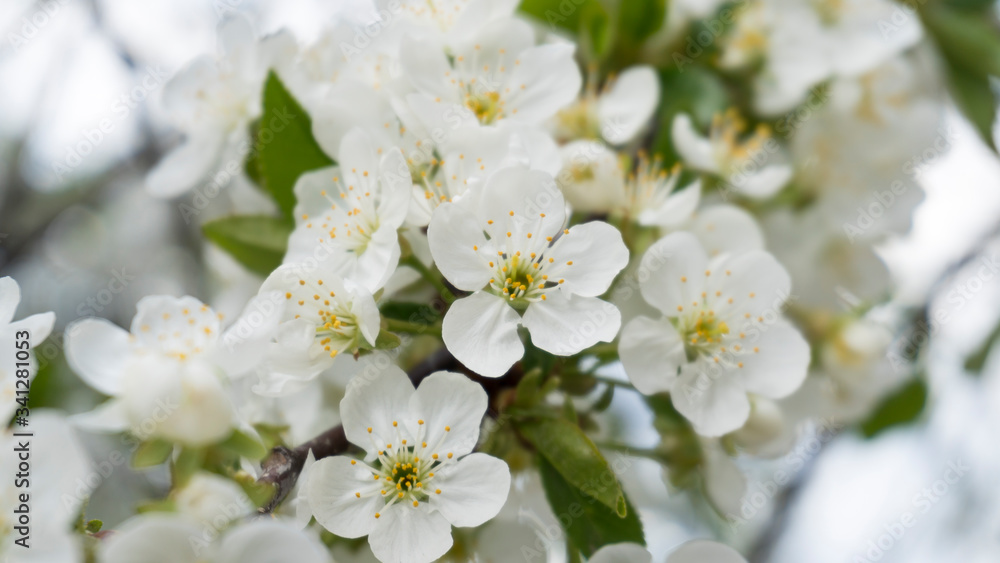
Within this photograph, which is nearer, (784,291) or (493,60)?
(784,291)

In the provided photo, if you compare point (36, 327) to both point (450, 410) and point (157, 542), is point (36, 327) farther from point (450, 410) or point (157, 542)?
point (450, 410)

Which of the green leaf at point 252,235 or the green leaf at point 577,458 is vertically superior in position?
the green leaf at point 252,235

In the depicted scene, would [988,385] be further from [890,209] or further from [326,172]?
[326,172]

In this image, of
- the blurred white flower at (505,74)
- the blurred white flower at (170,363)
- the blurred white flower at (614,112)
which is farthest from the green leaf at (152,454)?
the blurred white flower at (614,112)

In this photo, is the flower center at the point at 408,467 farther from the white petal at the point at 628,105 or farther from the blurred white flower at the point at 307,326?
the white petal at the point at 628,105

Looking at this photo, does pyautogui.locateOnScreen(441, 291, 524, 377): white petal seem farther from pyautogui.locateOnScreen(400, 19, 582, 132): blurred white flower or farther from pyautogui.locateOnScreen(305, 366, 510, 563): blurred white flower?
pyautogui.locateOnScreen(400, 19, 582, 132): blurred white flower

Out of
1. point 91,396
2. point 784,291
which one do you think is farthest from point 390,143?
point 91,396

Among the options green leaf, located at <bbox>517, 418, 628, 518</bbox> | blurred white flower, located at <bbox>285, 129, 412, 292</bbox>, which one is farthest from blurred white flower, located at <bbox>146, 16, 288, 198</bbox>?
green leaf, located at <bbox>517, 418, 628, 518</bbox>
